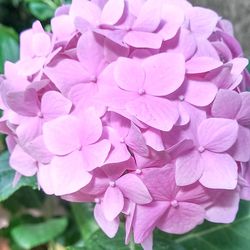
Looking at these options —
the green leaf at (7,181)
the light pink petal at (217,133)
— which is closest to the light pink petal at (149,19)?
the light pink petal at (217,133)

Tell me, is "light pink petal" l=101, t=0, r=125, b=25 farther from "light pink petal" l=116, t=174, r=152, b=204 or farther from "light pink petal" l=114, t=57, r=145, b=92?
"light pink petal" l=116, t=174, r=152, b=204

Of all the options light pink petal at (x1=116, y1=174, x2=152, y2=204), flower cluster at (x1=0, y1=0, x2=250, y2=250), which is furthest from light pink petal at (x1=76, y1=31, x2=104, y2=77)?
light pink petal at (x1=116, y1=174, x2=152, y2=204)

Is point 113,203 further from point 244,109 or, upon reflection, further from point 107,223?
point 244,109

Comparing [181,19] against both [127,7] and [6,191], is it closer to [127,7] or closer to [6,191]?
[127,7]

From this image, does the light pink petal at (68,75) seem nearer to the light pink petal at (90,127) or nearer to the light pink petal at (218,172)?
the light pink petal at (90,127)

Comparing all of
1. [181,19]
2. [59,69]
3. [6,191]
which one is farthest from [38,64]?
[6,191]
